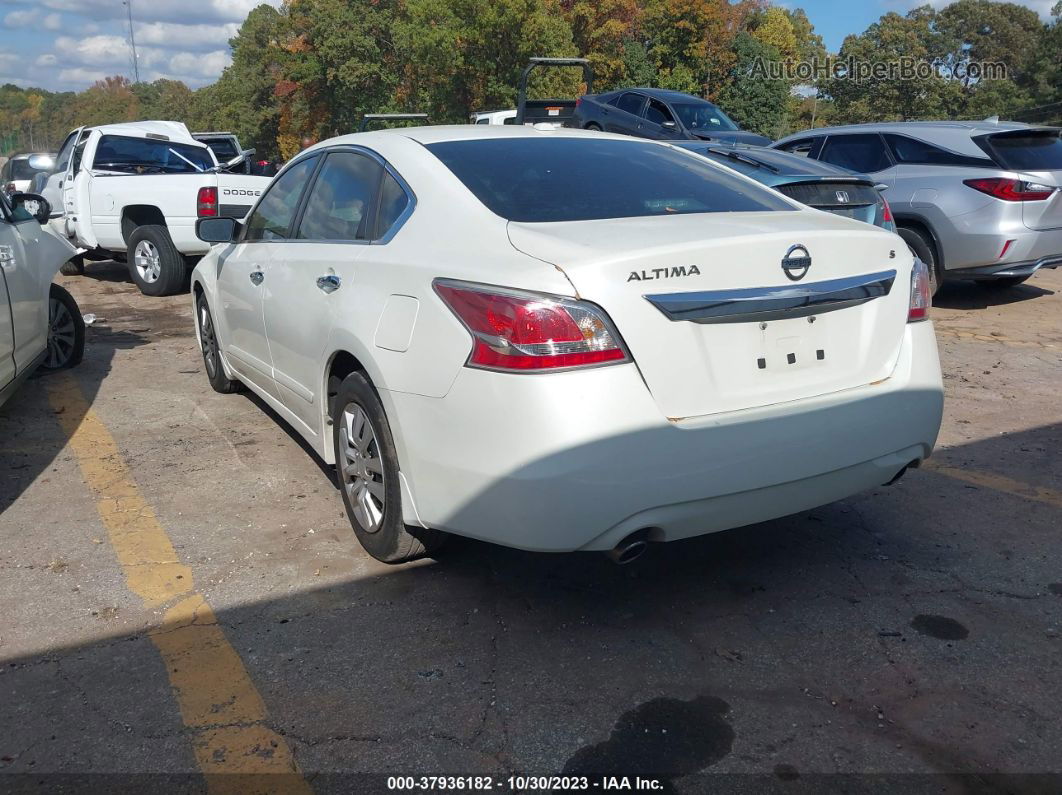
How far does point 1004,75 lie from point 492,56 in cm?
4170

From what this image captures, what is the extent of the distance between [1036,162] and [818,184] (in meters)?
2.67

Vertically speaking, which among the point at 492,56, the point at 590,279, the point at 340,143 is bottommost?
the point at 590,279

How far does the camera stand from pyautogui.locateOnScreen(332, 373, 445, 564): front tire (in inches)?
135

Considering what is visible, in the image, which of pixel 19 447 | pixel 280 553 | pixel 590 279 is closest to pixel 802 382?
pixel 590 279

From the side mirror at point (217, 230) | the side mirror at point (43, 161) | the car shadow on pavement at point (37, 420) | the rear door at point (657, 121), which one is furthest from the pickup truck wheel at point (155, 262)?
the side mirror at point (43, 161)

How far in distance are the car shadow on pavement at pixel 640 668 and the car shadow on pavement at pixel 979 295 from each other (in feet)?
20.1

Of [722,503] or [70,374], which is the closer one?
[722,503]

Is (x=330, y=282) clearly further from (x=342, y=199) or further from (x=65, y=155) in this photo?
(x=65, y=155)

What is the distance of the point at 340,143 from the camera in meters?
4.43

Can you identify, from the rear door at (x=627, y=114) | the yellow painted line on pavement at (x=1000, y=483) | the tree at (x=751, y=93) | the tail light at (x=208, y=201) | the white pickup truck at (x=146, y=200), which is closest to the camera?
the yellow painted line on pavement at (x=1000, y=483)

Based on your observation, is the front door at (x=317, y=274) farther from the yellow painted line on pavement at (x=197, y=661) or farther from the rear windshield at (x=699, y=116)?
the rear windshield at (x=699, y=116)

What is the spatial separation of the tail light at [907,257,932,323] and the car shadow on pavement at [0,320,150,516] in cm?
390

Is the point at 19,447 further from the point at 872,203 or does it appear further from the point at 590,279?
the point at 872,203

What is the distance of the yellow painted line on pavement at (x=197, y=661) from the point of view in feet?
8.42
